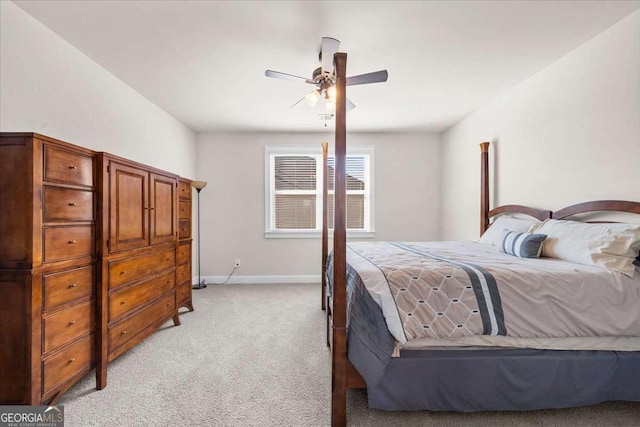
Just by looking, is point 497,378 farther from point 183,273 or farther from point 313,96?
point 183,273

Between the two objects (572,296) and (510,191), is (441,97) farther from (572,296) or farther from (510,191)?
(572,296)

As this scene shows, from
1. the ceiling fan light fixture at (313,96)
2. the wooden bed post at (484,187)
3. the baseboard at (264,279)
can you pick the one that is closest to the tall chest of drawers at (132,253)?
the ceiling fan light fixture at (313,96)

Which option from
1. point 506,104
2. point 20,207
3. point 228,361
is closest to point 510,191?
point 506,104

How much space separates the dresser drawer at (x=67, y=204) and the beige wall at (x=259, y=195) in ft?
8.80

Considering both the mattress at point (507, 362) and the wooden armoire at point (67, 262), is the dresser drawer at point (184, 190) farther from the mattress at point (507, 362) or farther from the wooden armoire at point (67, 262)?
the mattress at point (507, 362)

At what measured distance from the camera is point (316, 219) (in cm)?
463

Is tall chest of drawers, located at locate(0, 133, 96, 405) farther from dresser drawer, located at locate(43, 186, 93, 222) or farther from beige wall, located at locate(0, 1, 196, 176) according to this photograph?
beige wall, located at locate(0, 1, 196, 176)

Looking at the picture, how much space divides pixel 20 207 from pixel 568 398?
303 centimetres

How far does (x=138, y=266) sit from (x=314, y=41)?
7.24ft

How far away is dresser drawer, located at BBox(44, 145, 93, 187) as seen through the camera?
60.8 inches

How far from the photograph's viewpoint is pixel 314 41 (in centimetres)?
213

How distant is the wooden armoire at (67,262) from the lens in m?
1.46

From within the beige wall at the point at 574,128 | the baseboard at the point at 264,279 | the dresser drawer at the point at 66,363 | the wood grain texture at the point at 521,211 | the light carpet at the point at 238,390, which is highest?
the beige wall at the point at 574,128

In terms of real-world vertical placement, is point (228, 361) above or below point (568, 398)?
below
